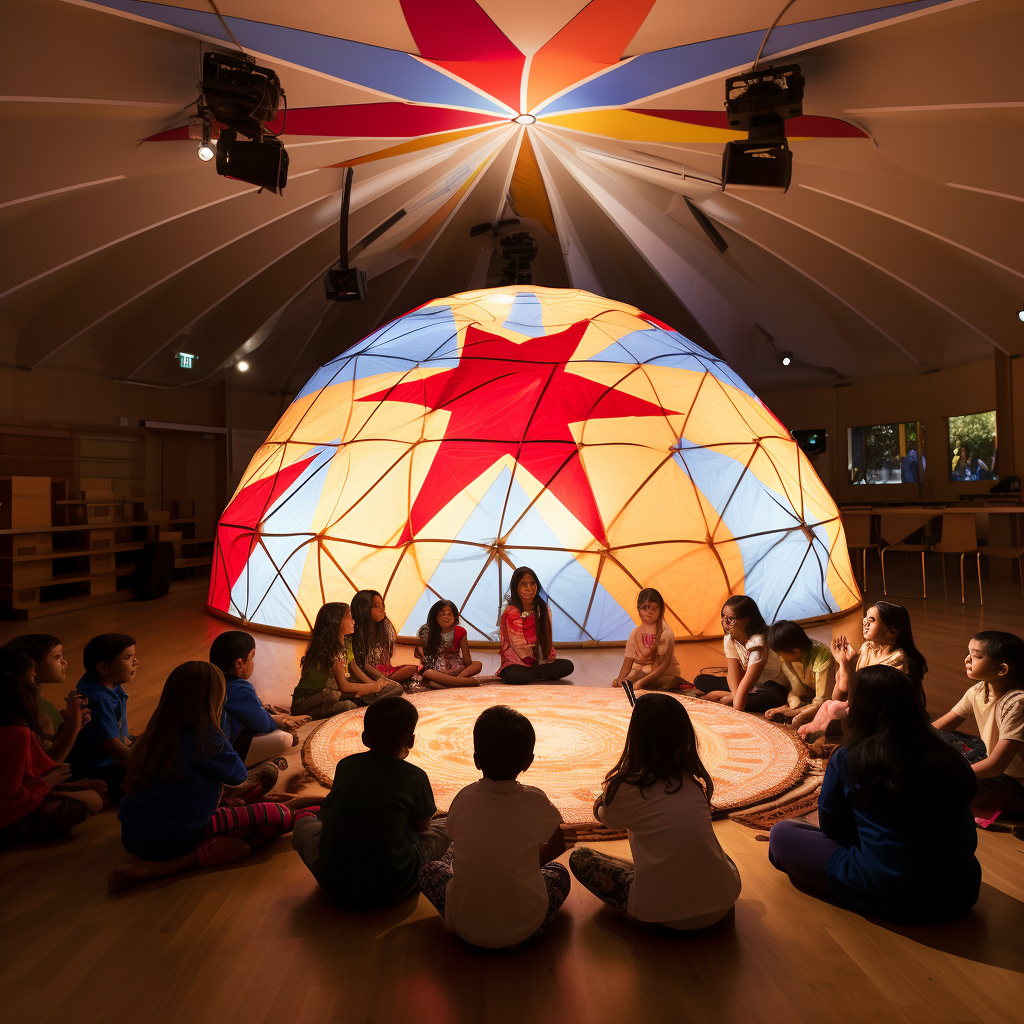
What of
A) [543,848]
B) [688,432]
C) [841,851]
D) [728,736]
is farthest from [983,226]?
[543,848]

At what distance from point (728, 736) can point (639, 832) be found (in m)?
1.86

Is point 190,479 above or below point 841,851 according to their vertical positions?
above

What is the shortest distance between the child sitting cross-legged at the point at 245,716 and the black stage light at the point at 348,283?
5.71 metres

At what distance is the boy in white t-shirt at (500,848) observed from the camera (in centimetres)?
201

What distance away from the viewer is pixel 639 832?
210 cm

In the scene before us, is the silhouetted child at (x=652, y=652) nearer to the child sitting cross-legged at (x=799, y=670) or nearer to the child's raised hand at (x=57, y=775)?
the child sitting cross-legged at (x=799, y=670)

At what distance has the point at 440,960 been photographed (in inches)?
79.7

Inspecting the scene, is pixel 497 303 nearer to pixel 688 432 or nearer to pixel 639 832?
pixel 688 432

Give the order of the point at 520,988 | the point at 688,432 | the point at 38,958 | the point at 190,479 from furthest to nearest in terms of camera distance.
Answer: the point at 190,479
the point at 688,432
the point at 38,958
the point at 520,988

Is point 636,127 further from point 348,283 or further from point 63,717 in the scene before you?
point 63,717

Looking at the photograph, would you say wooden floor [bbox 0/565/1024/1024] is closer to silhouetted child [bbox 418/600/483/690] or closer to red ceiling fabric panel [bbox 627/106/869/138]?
silhouetted child [bbox 418/600/483/690]

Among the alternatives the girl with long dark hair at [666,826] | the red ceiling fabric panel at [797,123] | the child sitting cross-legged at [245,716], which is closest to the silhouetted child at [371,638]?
the child sitting cross-legged at [245,716]

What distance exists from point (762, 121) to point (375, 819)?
508 cm

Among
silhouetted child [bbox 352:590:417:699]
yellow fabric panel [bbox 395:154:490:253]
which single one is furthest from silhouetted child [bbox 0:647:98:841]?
yellow fabric panel [bbox 395:154:490:253]
